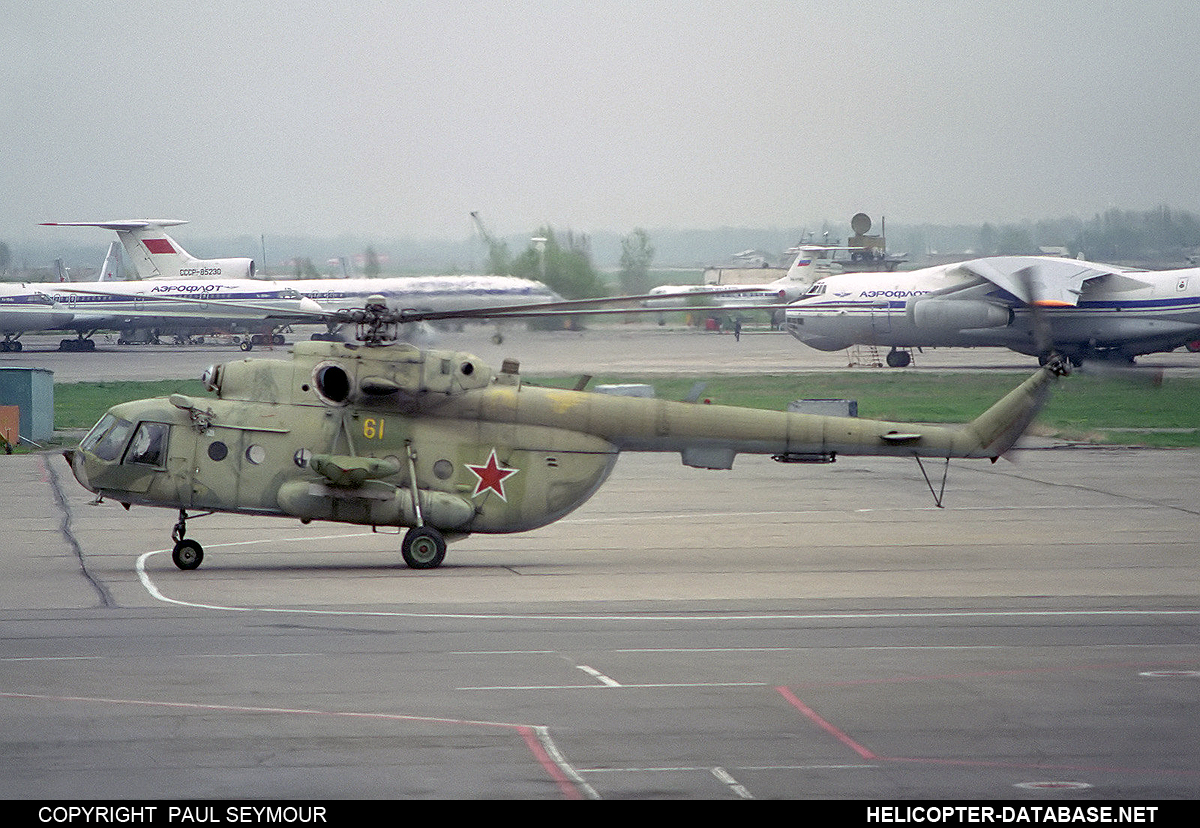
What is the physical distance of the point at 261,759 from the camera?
32.2 feet

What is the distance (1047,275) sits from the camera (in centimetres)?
5134

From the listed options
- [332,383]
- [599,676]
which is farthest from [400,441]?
[599,676]

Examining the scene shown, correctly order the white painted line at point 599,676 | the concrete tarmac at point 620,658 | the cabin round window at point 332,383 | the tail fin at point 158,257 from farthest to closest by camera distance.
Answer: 1. the tail fin at point 158,257
2. the cabin round window at point 332,383
3. the white painted line at point 599,676
4. the concrete tarmac at point 620,658

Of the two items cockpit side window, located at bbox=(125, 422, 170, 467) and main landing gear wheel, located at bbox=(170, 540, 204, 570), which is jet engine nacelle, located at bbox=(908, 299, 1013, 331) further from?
cockpit side window, located at bbox=(125, 422, 170, 467)

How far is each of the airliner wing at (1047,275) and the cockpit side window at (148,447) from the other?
37007 mm

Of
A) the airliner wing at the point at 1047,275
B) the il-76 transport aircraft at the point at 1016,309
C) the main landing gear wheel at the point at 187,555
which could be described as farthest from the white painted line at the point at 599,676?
the airliner wing at the point at 1047,275

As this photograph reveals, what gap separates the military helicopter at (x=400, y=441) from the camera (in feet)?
60.8

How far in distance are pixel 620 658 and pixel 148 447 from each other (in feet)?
27.7

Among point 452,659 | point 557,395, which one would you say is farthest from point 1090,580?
point 452,659

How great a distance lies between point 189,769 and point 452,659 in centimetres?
399

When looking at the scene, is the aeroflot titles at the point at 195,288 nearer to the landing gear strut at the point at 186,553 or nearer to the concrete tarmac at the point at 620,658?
the concrete tarmac at the point at 620,658

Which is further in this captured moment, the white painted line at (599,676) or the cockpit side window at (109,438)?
the cockpit side window at (109,438)
